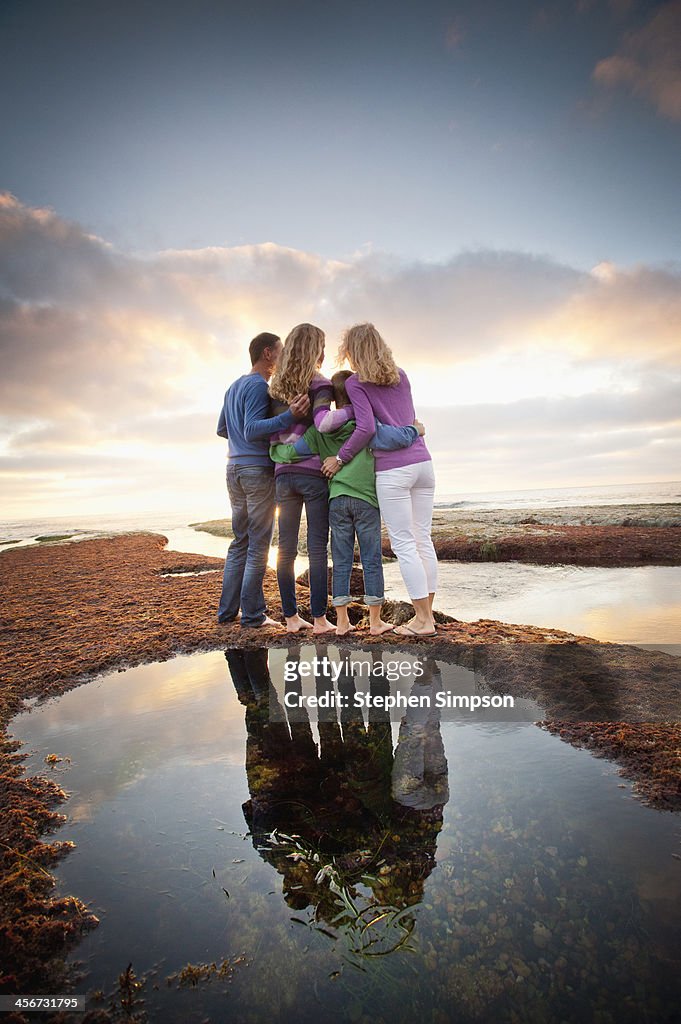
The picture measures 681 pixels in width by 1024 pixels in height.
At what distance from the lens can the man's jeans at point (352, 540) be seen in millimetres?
4754

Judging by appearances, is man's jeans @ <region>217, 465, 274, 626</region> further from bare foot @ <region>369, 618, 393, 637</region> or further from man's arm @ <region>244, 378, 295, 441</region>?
bare foot @ <region>369, 618, 393, 637</region>

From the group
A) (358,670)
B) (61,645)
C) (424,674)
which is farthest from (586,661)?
(61,645)

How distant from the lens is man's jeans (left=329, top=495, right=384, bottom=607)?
4.75 metres

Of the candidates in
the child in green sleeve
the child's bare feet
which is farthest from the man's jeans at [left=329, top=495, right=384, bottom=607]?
the child's bare feet

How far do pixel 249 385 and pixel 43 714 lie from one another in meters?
3.53

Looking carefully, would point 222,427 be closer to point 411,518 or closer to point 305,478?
point 305,478

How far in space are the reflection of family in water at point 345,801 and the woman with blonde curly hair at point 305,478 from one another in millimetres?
1762

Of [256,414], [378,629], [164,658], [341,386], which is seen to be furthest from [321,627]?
[341,386]

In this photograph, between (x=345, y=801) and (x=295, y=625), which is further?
(x=295, y=625)

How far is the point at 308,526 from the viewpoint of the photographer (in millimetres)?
5109

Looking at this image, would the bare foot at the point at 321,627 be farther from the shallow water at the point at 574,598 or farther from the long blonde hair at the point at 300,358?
the long blonde hair at the point at 300,358

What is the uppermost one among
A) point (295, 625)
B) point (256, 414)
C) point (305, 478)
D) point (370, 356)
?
point (370, 356)

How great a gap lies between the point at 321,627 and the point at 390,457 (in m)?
1.85

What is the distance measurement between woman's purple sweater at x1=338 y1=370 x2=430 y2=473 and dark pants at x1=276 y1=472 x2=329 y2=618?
526mm
